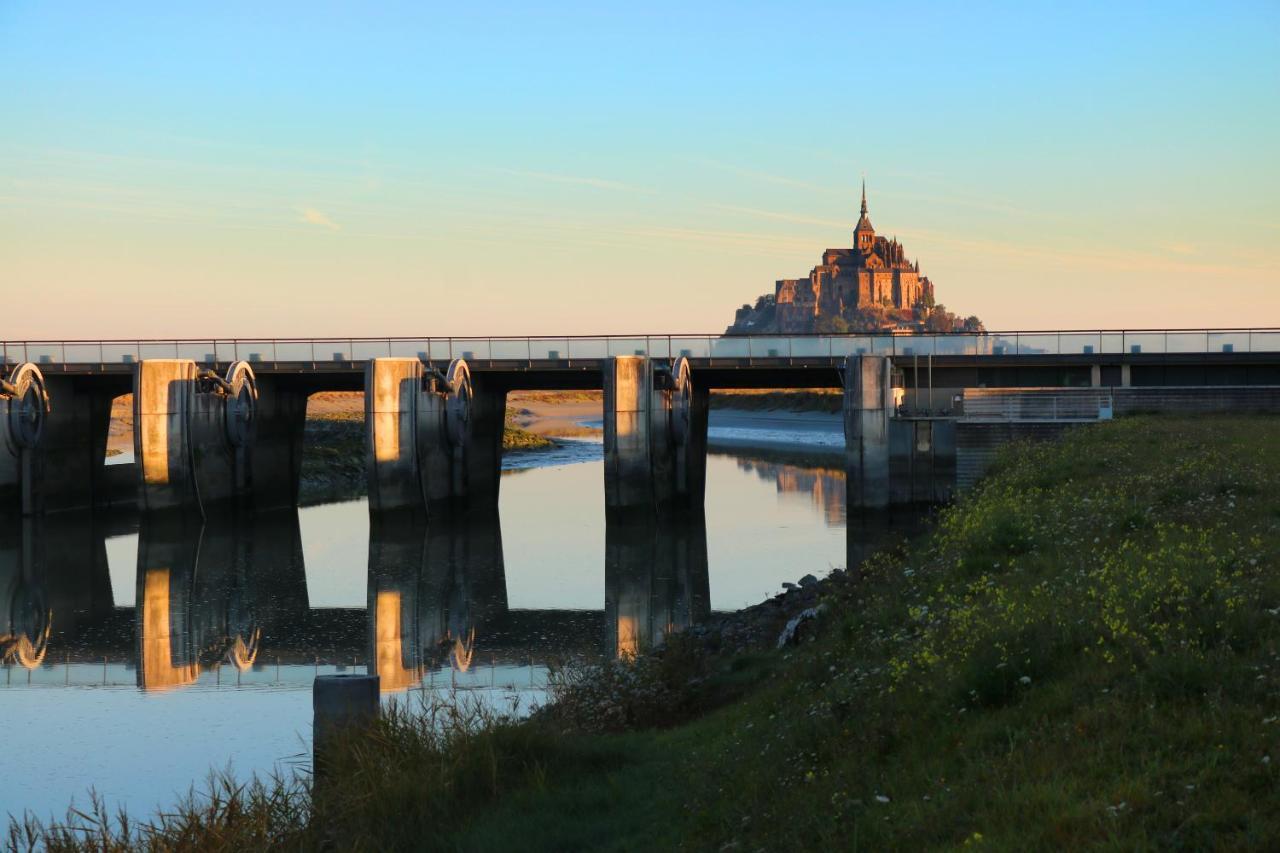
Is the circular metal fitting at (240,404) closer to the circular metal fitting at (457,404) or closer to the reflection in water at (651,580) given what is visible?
the circular metal fitting at (457,404)

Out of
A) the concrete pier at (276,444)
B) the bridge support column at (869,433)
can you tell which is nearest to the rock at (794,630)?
the bridge support column at (869,433)

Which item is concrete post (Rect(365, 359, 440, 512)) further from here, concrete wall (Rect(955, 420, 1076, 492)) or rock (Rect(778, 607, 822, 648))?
rock (Rect(778, 607, 822, 648))

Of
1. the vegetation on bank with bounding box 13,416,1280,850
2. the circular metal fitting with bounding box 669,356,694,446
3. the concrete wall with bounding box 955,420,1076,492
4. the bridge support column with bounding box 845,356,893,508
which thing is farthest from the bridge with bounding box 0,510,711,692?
the concrete wall with bounding box 955,420,1076,492

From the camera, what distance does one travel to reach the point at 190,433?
5328 cm

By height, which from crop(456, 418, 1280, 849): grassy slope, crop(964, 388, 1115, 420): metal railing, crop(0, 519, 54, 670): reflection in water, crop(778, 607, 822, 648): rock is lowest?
crop(0, 519, 54, 670): reflection in water

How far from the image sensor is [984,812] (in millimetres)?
8719

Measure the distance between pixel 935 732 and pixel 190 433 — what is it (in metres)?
47.5

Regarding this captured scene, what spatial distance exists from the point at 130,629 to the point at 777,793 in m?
26.3

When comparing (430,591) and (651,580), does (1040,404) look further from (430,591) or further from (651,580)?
(430,591)

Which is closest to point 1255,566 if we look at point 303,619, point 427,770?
point 427,770

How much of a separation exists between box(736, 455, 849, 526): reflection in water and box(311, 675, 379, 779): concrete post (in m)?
37.9

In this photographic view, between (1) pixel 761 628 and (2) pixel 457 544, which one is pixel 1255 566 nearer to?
(1) pixel 761 628

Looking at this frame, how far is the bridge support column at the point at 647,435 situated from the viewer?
50.7m

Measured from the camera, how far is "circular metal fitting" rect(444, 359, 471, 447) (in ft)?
176
